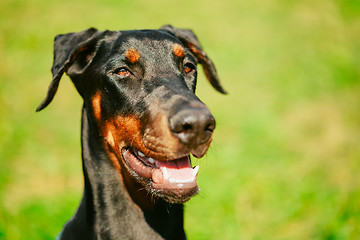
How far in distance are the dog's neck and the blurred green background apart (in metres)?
0.53

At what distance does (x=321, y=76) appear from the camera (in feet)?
41.8

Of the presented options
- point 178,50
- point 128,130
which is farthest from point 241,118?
point 128,130

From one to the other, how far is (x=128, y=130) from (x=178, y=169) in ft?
1.64

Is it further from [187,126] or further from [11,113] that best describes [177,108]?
[11,113]

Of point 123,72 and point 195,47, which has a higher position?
point 195,47

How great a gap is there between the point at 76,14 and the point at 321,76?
9.43 meters

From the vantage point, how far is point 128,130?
2.87 meters

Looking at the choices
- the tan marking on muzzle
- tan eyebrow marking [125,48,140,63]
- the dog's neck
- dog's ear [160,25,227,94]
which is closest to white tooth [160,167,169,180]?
the dog's neck

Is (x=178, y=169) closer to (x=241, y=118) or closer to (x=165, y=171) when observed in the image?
(x=165, y=171)

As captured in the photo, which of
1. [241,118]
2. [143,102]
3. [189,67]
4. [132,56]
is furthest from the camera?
[241,118]

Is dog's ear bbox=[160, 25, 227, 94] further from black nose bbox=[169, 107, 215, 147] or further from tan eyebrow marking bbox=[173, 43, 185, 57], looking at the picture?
black nose bbox=[169, 107, 215, 147]

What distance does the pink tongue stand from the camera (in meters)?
2.67

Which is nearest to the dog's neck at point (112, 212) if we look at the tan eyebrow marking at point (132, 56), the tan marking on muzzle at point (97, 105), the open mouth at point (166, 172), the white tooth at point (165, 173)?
the tan marking on muzzle at point (97, 105)

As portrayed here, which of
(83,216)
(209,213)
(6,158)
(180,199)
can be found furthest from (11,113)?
(180,199)
